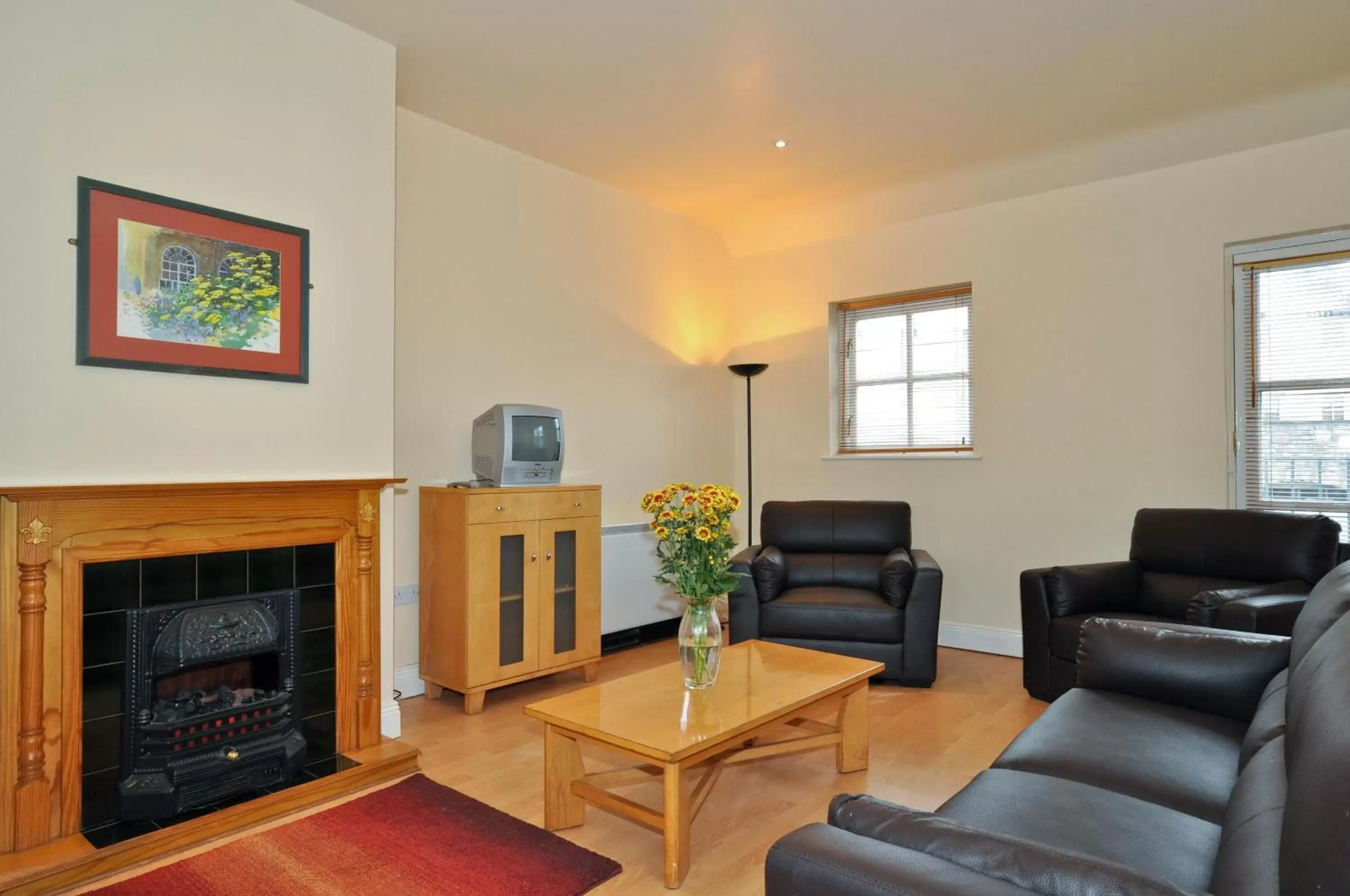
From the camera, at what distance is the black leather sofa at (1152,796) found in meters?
0.91

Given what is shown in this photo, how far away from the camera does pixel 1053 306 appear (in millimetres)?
4523

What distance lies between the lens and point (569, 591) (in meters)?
4.07

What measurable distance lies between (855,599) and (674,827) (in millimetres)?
2146

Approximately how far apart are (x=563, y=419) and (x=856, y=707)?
2413mm

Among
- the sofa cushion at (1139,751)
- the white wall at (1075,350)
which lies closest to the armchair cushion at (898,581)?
the white wall at (1075,350)

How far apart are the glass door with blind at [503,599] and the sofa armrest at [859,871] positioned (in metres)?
2.75

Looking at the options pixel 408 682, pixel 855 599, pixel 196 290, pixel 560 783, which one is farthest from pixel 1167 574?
pixel 196 290

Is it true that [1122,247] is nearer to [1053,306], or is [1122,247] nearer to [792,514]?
[1053,306]

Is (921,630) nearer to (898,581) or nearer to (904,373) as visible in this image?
(898,581)

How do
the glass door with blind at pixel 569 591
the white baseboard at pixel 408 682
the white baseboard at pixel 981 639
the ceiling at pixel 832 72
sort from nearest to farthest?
the ceiling at pixel 832 72 → the white baseboard at pixel 408 682 → the glass door with blind at pixel 569 591 → the white baseboard at pixel 981 639

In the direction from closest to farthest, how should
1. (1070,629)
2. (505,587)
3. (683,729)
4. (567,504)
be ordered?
(683,729) → (1070,629) → (505,587) → (567,504)

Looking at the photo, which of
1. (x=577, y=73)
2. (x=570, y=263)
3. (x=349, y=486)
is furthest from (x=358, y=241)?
(x=570, y=263)

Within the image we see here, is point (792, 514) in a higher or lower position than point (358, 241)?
lower

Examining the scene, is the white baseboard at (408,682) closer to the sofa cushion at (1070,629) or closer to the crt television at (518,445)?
the crt television at (518,445)
